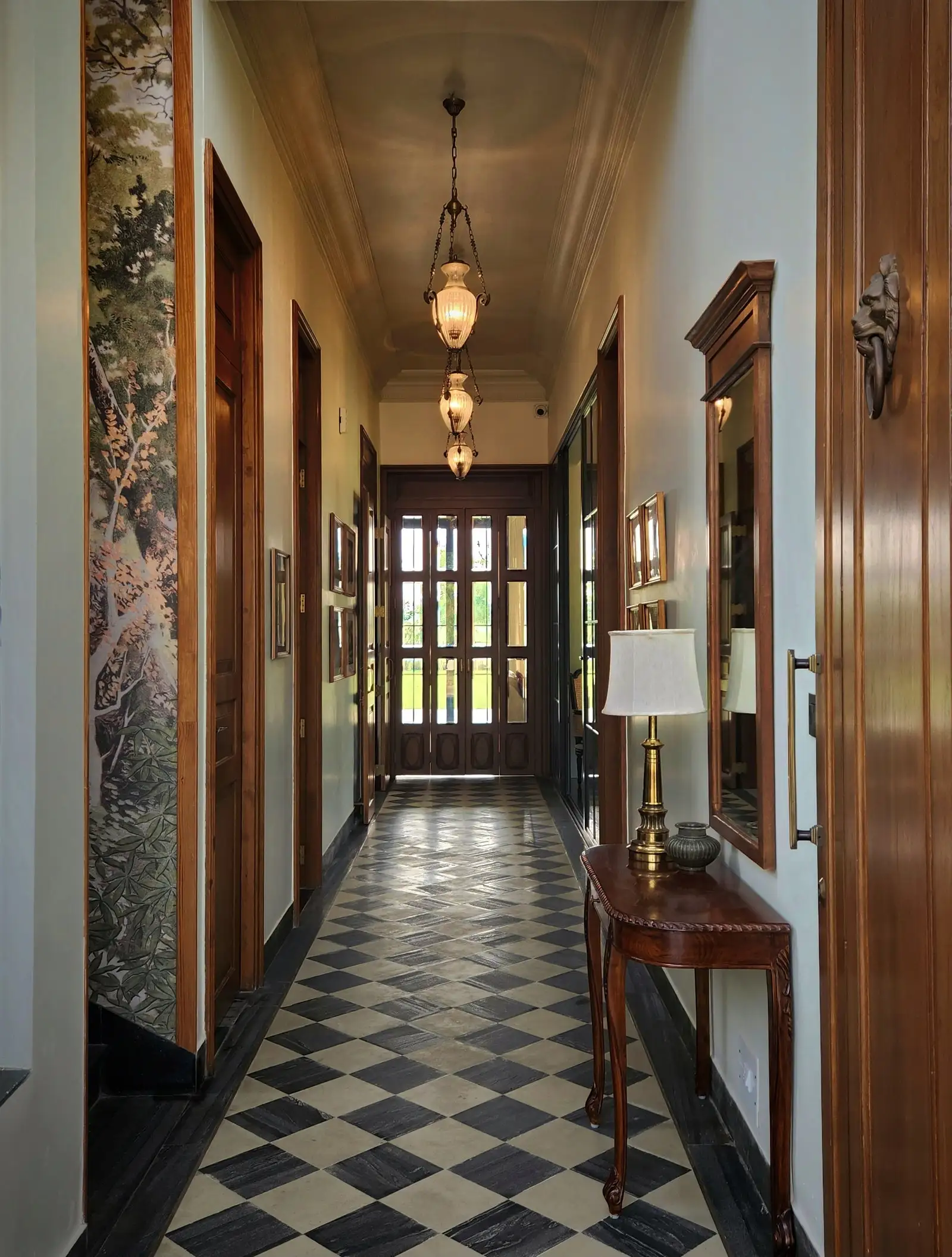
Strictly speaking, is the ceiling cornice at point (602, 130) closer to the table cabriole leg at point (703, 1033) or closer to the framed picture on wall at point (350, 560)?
the framed picture on wall at point (350, 560)

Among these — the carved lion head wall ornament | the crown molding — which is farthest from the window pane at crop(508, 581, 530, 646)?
the carved lion head wall ornament

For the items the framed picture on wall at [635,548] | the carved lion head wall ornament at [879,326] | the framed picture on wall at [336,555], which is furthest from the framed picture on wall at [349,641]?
the carved lion head wall ornament at [879,326]

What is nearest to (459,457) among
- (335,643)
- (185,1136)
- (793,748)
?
(335,643)

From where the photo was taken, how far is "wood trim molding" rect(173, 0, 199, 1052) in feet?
11.2

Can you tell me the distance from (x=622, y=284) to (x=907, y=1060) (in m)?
4.41

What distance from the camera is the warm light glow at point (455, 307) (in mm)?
5863

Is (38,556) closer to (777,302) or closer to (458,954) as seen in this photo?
(777,302)

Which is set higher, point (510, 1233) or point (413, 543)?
point (413, 543)

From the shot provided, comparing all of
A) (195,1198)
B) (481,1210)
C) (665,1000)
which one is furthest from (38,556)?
(665,1000)

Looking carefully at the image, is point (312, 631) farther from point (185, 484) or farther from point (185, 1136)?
point (185, 1136)

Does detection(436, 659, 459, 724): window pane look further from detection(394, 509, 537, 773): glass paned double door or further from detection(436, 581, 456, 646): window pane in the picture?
detection(436, 581, 456, 646): window pane

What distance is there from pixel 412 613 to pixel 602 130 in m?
6.31

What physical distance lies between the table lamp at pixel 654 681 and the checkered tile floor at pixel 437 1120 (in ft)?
2.87

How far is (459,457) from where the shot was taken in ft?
29.0
